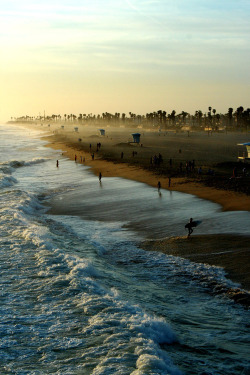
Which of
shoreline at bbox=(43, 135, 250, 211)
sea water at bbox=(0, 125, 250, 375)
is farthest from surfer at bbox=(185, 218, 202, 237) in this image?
shoreline at bbox=(43, 135, 250, 211)

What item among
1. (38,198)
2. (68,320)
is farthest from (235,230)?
(38,198)

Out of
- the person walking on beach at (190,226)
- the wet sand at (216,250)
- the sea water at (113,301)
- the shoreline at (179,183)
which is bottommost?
the sea water at (113,301)

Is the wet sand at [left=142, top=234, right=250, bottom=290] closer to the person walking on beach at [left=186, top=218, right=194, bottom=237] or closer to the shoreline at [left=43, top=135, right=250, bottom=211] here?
the person walking on beach at [left=186, top=218, right=194, bottom=237]

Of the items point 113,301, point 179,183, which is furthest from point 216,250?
point 179,183

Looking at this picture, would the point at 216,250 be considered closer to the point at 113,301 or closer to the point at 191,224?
the point at 191,224

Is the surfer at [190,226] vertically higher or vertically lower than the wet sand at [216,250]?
higher

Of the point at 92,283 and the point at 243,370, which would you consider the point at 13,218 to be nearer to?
the point at 92,283

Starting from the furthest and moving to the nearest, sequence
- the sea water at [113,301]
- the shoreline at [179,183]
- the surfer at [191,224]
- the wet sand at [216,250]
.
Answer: the shoreline at [179,183] → the surfer at [191,224] → the wet sand at [216,250] → the sea water at [113,301]

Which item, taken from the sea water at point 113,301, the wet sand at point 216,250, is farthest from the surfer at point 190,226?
the sea water at point 113,301

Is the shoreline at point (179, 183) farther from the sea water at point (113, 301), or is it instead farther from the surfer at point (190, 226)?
the surfer at point (190, 226)
